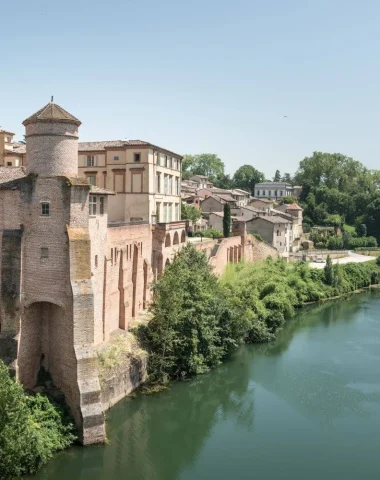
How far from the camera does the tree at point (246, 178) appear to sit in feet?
394

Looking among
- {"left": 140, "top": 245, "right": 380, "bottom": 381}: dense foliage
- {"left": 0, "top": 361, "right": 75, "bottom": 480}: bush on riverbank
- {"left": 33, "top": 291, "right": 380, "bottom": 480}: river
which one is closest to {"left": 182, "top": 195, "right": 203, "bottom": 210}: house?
{"left": 140, "top": 245, "right": 380, "bottom": 381}: dense foliage

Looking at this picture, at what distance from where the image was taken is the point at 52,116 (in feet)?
63.5

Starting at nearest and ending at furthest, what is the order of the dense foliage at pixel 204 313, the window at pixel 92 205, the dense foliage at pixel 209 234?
the window at pixel 92 205 → the dense foliage at pixel 204 313 → the dense foliage at pixel 209 234

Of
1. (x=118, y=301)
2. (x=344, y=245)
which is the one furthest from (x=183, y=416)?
(x=344, y=245)

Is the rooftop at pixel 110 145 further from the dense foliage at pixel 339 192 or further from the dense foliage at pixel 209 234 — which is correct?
the dense foliage at pixel 339 192

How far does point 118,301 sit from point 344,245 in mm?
52711

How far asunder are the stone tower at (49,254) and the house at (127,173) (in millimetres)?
12327

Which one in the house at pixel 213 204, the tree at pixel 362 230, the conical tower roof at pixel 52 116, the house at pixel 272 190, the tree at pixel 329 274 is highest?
the house at pixel 272 190

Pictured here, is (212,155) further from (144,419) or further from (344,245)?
(144,419)

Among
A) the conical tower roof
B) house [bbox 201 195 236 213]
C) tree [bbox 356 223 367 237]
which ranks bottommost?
tree [bbox 356 223 367 237]

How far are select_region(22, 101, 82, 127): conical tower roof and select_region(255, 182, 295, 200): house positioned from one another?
3853 inches

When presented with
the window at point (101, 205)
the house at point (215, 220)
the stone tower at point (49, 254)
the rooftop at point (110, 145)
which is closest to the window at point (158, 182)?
the rooftop at point (110, 145)

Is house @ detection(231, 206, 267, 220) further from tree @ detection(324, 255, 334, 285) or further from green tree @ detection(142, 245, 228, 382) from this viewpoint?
green tree @ detection(142, 245, 228, 382)

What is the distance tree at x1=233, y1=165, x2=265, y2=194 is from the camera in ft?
394
